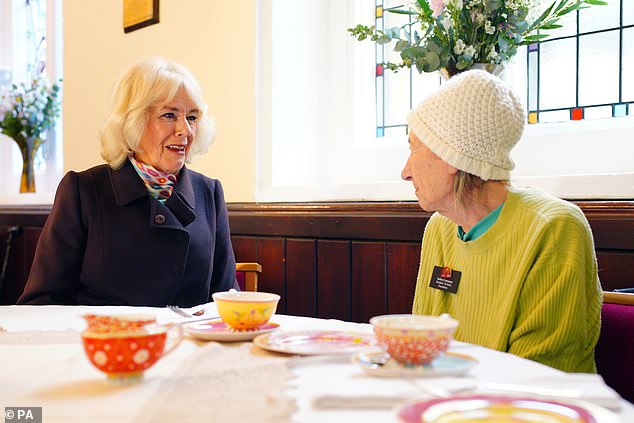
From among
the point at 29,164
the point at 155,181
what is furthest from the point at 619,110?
the point at 29,164

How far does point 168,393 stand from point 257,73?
227 centimetres

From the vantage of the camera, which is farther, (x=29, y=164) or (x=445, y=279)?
(x=29, y=164)

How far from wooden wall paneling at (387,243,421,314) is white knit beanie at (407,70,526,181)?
83 cm

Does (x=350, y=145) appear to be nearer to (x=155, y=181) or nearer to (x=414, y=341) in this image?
(x=155, y=181)

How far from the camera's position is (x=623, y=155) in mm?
2309

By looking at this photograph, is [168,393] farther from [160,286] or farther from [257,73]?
[257,73]

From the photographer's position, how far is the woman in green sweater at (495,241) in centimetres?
151

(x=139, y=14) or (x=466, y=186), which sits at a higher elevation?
(x=139, y=14)

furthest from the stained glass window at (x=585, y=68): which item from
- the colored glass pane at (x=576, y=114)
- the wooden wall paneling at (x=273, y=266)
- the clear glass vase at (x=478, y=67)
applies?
the wooden wall paneling at (x=273, y=266)

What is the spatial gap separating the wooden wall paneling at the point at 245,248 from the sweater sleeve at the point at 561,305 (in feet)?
5.39

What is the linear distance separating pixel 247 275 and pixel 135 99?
73 cm

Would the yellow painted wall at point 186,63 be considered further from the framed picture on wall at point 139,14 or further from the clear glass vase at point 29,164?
the clear glass vase at point 29,164

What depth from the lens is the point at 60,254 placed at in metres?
2.14

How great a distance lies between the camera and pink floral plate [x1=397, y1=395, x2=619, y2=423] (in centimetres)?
72
